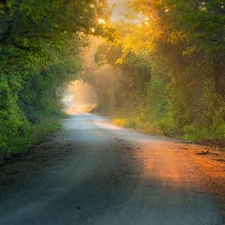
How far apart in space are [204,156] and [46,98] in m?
21.3

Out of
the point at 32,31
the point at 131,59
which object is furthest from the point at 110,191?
the point at 131,59

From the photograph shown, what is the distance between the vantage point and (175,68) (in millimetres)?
23109

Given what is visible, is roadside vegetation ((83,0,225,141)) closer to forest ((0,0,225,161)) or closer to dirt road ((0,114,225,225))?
forest ((0,0,225,161))

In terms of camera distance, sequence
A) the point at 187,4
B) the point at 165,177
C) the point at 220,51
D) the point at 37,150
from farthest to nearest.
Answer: the point at 220,51 < the point at 37,150 < the point at 165,177 < the point at 187,4

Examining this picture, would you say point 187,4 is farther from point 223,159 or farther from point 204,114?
point 204,114

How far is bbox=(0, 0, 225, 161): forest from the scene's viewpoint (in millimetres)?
9289

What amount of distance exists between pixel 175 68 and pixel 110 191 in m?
16.2

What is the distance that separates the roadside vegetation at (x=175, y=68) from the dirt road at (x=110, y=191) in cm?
393

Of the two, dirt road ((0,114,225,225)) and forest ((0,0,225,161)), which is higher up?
forest ((0,0,225,161))

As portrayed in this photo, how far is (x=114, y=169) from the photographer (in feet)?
34.3

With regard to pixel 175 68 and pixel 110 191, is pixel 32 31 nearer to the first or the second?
pixel 110 191

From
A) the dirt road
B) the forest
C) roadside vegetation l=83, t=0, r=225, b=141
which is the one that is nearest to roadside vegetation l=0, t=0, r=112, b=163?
the forest

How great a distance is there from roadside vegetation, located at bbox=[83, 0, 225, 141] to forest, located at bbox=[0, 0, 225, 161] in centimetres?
3

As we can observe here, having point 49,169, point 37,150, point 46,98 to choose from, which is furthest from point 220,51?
point 46,98
